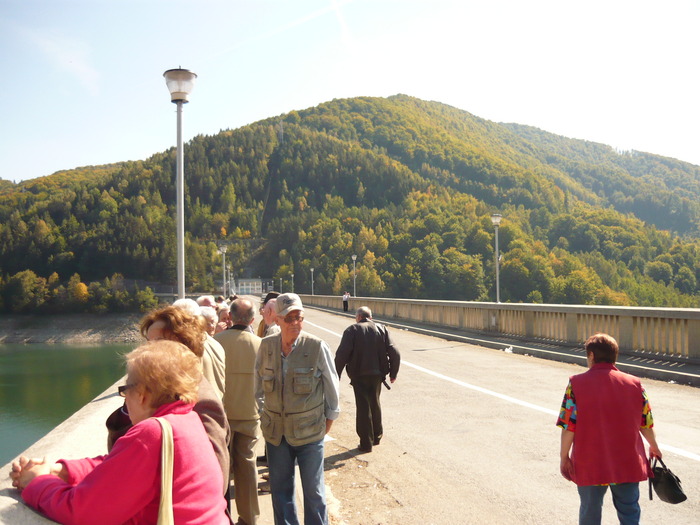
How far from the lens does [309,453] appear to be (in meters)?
4.24

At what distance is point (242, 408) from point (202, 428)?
8.86 ft

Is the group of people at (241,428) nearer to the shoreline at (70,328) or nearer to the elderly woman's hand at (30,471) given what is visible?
the elderly woman's hand at (30,471)

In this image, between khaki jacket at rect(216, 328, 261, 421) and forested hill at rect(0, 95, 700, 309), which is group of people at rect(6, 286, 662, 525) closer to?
khaki jacket at rect(216, 328, 261, 421)

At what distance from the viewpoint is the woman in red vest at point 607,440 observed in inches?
151

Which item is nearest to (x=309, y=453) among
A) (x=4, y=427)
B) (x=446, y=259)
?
(x=4, y=427)

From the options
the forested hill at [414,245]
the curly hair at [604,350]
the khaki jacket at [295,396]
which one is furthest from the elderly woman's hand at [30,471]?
the forested hill at [414,245]

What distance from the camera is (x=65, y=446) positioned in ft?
11.6

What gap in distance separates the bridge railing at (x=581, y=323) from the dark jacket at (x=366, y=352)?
670 centimetres

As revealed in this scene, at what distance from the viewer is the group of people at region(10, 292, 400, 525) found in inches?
81.7

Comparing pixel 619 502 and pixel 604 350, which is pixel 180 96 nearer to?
pixel 604 350

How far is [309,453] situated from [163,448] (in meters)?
2.28

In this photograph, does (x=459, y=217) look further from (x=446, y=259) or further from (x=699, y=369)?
(x=699, y=369)

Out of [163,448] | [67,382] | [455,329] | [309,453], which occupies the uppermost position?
[163,448]

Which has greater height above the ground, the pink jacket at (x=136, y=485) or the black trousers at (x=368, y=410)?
the pink jacket at (x=136, y=485)
